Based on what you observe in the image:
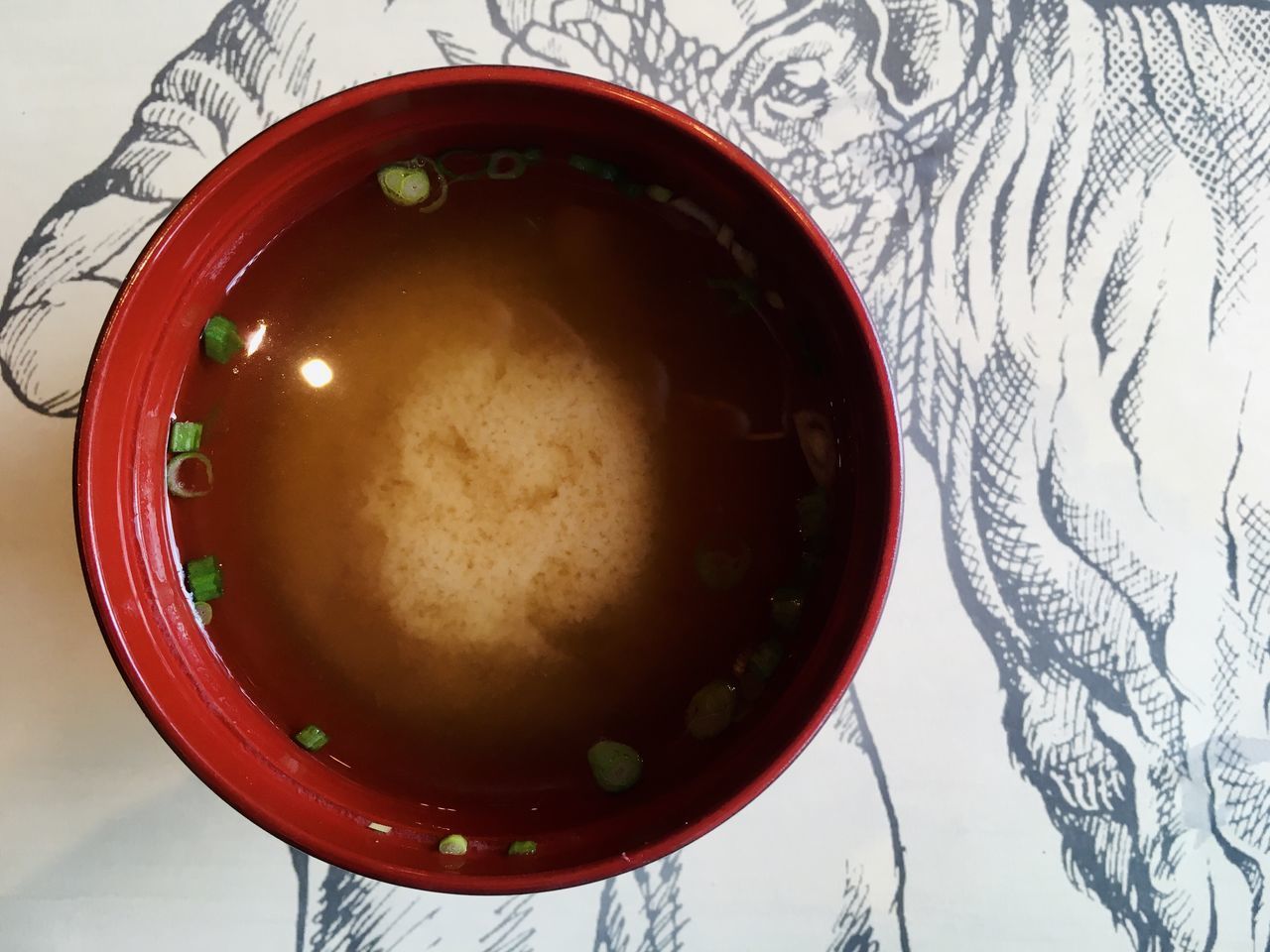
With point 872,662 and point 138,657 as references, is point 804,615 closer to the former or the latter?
point 872,662

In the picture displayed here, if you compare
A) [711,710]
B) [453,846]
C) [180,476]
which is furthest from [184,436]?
[711,710]

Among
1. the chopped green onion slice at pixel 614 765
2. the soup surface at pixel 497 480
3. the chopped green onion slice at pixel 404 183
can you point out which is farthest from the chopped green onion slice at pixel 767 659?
the chopped green onion slice at pixel 404 183

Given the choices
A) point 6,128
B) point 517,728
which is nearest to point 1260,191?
point 517,728

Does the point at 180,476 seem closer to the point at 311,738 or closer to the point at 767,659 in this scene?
the point at 311,738

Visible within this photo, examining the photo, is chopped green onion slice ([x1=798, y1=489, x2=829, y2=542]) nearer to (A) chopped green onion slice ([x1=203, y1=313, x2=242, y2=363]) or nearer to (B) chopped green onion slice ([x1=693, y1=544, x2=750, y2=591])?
(B) chopped green onion slice ([x1=693, y1=544, x2=750, y2=591])

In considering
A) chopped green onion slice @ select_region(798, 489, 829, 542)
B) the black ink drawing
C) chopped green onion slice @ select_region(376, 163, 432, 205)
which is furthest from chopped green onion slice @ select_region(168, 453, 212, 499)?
chopped green onion slice @ select_region(798, 489, 829, 542)

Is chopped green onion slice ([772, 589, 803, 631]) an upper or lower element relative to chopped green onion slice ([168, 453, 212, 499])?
lower
